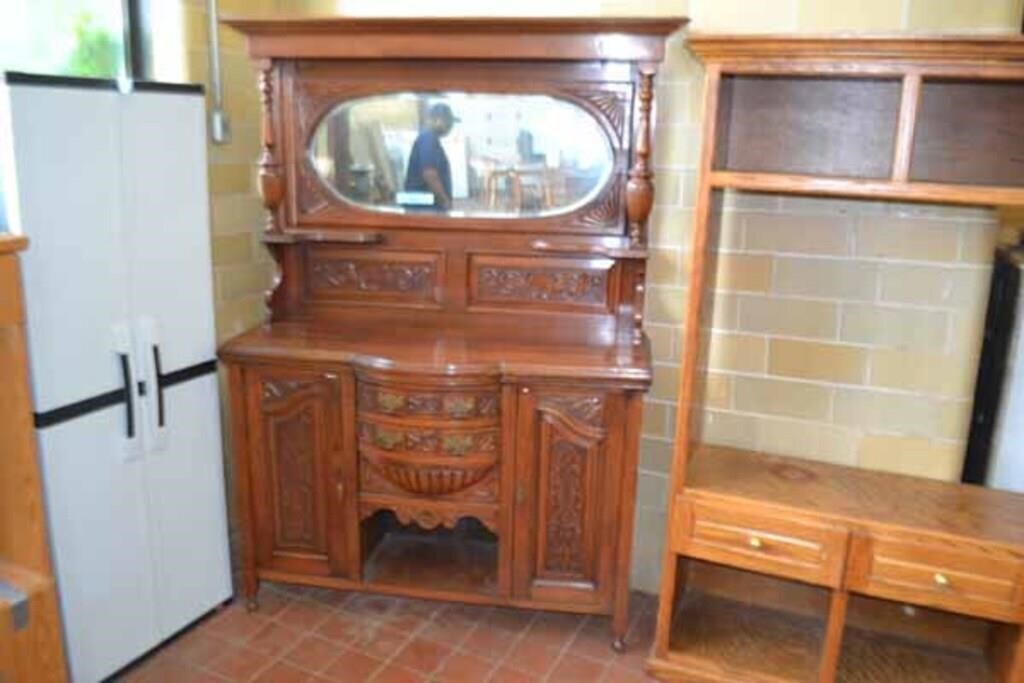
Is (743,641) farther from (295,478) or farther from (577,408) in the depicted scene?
(295,478)

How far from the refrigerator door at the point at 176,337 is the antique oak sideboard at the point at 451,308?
11 cm

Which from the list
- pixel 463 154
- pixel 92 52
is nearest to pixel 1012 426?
pixel 463 154

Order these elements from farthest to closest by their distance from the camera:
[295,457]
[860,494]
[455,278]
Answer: [455,278] < [295,457] < [860,494]

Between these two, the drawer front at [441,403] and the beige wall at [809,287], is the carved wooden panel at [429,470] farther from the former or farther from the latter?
the beige wall at [809,287]

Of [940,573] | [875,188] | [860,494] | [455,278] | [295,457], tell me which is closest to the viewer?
[875,188]

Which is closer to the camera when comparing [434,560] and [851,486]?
[851,486]

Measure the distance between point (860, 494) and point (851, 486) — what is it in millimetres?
58

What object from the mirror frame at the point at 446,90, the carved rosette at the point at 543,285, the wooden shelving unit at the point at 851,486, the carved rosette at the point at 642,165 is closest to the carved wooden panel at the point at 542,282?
the carved rosette at the point at 543,285

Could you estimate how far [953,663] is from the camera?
7.78 ft

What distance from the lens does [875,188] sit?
6.36 ft

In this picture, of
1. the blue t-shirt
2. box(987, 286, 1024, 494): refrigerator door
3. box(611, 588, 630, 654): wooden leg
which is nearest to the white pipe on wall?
the blue t-shirt

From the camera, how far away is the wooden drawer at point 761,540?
2.14 m

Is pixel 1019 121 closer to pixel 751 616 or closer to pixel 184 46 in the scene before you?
pixel 751 616

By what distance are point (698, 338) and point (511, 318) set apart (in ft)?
2.14
